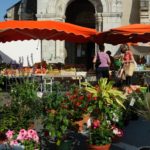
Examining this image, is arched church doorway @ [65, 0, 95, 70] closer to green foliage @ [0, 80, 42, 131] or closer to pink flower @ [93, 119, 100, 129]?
green foliage @ [0, 80, 42, 131]

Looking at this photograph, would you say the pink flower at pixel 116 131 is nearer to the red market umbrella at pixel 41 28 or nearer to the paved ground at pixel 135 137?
the paved ground at pixel 135 137

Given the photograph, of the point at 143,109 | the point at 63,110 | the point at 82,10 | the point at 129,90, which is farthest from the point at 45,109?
the point at 82,10

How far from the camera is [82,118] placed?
977cm

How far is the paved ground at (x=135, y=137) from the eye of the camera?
10320 millimetres

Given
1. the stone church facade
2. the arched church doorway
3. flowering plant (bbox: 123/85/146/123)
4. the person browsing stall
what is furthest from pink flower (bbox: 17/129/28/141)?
the arched church doorway

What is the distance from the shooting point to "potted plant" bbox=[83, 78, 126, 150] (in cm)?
933

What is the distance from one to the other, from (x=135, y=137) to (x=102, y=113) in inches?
79.7

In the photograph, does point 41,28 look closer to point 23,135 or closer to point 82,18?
point 23,135

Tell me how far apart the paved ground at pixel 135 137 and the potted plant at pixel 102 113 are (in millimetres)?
750

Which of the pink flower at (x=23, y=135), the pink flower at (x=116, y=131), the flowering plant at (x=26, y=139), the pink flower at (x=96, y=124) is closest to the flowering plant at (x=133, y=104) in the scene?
the pink flower at (x=116, y=131)

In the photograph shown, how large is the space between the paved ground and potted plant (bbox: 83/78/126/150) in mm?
750

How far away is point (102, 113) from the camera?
9.47 m

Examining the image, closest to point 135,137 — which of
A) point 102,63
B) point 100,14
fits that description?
point 102,63

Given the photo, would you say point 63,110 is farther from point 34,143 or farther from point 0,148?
point 0,148
